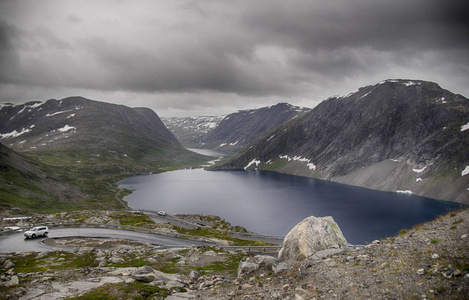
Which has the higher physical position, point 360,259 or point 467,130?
point 467,130

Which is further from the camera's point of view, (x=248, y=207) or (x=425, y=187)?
(x=425, y=187)

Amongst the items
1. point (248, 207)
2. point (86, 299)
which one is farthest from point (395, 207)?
point (86, 299)

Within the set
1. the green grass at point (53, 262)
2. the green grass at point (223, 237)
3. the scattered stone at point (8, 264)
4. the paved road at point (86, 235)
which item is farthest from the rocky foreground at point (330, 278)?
the green grass at point (223, 237)

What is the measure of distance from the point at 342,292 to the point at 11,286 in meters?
23.1

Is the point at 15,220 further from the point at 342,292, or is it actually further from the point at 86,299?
the point at 342,292

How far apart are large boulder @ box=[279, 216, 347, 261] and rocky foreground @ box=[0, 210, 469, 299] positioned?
1.06 metres

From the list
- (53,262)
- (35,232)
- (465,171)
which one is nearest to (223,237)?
(53,262)

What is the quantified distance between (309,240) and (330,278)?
8711 mm

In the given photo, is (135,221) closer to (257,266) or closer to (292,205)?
(257,266)

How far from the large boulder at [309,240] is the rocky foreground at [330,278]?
3.48ft

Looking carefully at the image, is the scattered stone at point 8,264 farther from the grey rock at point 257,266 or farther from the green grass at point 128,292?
the grey rock at point 257,266

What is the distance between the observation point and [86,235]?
5378 cm

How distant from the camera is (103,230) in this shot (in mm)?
58969

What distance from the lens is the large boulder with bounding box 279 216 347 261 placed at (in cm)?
2316
